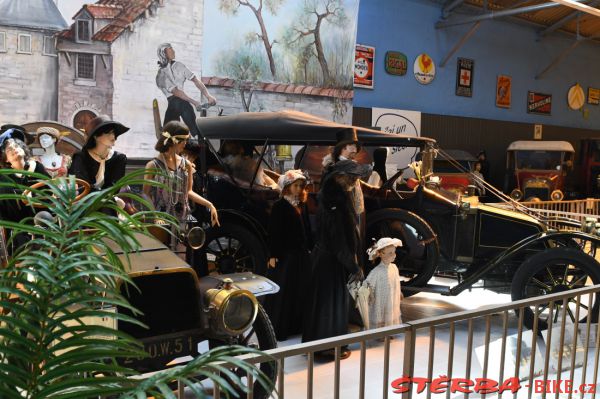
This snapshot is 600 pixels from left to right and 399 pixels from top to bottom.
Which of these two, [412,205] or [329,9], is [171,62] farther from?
[412,205]

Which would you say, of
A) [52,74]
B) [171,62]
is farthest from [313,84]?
[52,74]

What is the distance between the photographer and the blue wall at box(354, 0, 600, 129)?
11.7 metres

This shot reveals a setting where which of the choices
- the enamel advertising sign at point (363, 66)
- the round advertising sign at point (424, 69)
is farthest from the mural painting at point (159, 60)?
the round advertising sign at point (424, 69)

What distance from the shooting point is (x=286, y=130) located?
5082mm

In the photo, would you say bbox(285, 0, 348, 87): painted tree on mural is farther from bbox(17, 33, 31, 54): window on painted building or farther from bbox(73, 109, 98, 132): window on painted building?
bbox(17, 33, 31, 54): window on painted building

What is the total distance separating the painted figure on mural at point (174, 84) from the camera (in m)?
8.56

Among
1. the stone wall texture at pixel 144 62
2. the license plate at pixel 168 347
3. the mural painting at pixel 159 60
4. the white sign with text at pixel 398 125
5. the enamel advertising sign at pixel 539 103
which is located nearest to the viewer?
the license plate at pixel 168 347

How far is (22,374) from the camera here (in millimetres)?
1235

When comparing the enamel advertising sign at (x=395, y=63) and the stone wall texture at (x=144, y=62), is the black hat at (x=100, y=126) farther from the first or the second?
the enamel advertising sign at (x=395, y=63)

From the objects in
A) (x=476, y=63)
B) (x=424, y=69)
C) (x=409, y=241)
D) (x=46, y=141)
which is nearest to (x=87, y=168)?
(x=46, y=141)

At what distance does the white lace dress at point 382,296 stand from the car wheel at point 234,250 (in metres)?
1.18

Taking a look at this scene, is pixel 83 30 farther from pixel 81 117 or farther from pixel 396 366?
pixel 396 366

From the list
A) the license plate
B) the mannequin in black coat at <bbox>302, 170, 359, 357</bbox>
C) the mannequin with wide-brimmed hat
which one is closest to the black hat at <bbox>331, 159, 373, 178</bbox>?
the mannequin in black coat at <bbox>302, 170, 359, 357</bbox>

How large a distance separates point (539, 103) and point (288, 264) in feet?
42.3
